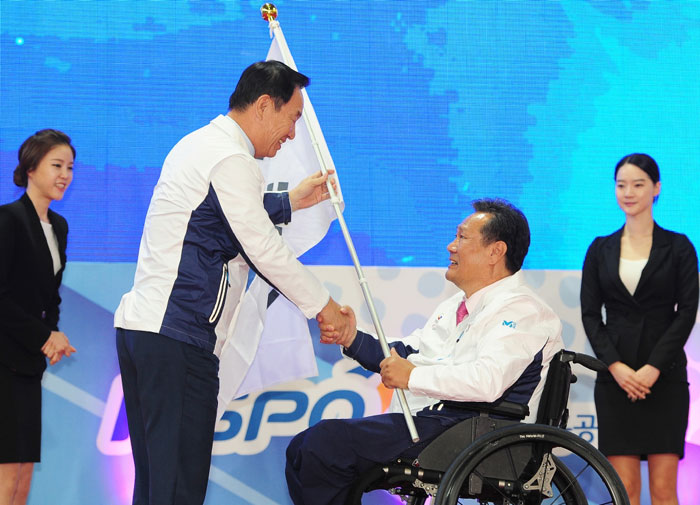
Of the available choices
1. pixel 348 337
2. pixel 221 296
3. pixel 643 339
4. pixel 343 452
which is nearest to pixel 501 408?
pixel 343 452

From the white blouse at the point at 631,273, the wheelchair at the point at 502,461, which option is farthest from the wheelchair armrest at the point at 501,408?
the white blouse at the point at 631,273

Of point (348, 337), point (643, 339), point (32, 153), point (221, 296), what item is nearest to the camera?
point (221, 296)

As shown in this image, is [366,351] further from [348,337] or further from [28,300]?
Result: [28,300]

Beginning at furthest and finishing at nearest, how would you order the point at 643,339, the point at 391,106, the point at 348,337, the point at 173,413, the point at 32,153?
the point at 391,106 → the point at 643,339 → the point at 32,153 → the point at 348,337 → the point at 173,413

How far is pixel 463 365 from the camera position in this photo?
2305 millimetres

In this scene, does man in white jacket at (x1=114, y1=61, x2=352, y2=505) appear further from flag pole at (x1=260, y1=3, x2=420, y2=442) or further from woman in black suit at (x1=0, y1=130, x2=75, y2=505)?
woman in black suit at (x1=0, y1=130, x2=75, y2=505)

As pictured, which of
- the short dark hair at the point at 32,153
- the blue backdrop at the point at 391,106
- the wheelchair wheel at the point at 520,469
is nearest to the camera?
the wheelchair wheel at the point at 520,469

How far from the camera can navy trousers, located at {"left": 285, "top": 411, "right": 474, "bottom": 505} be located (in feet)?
7.55

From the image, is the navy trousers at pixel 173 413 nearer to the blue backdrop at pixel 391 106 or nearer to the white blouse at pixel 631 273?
the blue backdrop at pixel 391 106

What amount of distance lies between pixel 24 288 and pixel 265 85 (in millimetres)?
1276

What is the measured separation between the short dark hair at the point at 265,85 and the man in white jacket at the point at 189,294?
0.15m

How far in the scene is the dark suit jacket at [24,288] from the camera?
3.01 meters

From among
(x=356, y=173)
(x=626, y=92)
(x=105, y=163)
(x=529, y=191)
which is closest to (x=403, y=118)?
(x=356, y=173)

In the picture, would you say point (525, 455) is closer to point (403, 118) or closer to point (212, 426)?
point (212, 426)
